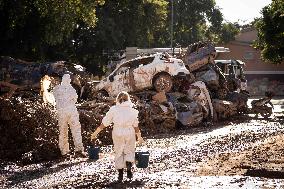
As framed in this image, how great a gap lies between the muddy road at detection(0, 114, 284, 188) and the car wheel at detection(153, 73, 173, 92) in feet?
15.8

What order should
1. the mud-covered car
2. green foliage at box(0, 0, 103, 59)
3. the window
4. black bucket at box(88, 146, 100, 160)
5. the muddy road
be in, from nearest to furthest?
1. the muddy road
2. black bucket at box(88, 146, 100, 160)
3. the mud-covered car
4. green foliage at box(0, 0, 103, 59)
5. the window

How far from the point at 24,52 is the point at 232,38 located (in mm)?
37706

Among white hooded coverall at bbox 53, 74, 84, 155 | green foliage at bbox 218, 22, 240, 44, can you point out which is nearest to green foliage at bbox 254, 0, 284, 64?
green foliage at bbox 218, 22, 240, 44

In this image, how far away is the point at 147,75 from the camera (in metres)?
20.1

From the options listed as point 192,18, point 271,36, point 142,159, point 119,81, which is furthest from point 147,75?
point 192,18

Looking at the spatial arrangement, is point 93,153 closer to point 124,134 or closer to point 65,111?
point 65,111

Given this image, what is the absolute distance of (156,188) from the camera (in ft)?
26.3

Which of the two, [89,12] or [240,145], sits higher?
[89,12]

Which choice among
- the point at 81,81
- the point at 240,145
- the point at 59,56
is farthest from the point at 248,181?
the point at 59,56

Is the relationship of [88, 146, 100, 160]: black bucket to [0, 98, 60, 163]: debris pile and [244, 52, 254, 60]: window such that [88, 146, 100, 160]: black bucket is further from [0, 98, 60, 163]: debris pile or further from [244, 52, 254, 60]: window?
[244, 52, 254, 60]: window

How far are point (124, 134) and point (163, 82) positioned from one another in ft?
36.6

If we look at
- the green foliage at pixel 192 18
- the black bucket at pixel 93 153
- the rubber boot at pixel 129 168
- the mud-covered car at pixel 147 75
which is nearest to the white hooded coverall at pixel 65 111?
the black bucket at pixel 93 153

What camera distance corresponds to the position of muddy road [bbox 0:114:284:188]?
8.41 metres

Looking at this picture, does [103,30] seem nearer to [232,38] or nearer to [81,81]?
[81,81]
